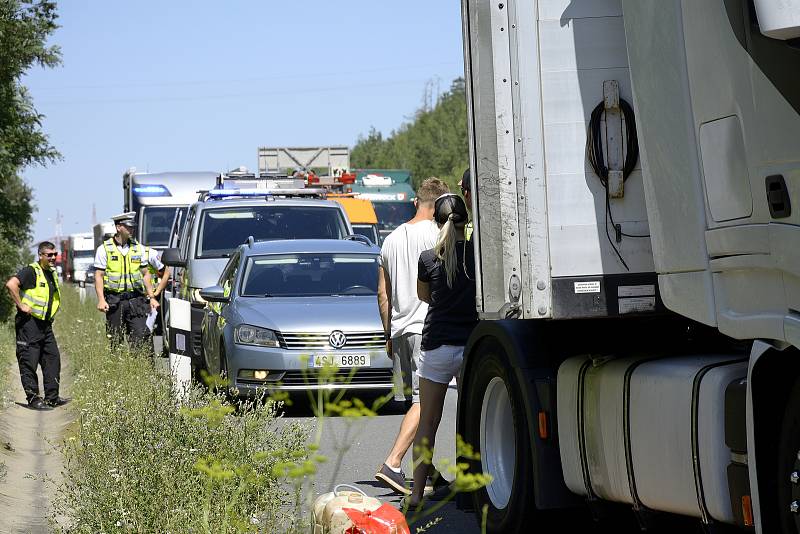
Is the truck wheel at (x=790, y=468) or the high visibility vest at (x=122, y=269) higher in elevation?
the high visibility vest at (x=122, y=269)

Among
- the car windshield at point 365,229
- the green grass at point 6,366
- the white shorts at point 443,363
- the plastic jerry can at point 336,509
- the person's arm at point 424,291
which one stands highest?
the car windshield at point 365,229

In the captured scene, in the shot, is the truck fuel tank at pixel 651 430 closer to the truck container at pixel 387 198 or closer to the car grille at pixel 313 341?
the car grille at pixel 313 341

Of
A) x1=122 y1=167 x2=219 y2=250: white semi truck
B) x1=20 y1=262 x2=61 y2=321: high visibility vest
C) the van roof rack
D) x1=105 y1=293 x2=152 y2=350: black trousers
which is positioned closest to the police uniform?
x1=20 y1=262 x2=61 y2=321: high visibility vest

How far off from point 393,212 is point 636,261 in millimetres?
24247

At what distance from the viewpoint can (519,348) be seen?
6.59m

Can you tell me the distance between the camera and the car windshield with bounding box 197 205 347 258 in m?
16.6

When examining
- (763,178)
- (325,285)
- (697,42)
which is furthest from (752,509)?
(325,285)

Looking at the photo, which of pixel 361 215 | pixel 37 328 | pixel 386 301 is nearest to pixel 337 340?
pixel 386 301

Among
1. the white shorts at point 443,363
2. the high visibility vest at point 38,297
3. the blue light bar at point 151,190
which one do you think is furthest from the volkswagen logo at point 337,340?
the blue light bar at point 151,190

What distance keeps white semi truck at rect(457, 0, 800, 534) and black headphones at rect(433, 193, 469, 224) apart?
0.94 meters

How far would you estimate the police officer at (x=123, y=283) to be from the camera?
16078 millimetres

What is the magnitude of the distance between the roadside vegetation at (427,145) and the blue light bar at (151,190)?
48.4m

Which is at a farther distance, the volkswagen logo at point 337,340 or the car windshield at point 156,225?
the car windshield at point 156,225

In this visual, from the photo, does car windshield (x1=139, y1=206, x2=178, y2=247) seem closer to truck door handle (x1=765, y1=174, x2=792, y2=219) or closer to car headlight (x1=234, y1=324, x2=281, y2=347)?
car headlight (x1=234, y1=324, x2=281, y2=347)
